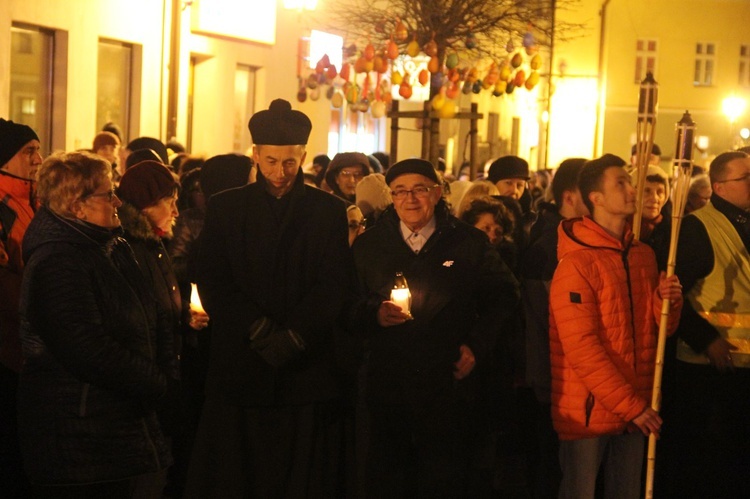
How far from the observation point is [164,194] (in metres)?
6.51

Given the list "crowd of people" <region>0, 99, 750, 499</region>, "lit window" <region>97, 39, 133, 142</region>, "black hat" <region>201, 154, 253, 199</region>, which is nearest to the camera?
"crowd of people" <region>0, 99, 750, 499</region>

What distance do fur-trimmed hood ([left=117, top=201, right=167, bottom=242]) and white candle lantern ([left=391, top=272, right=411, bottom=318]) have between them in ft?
4.12

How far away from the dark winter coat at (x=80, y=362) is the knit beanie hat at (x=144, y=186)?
1.33 m

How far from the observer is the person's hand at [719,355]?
6797 mm

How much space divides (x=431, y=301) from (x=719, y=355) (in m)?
1.72

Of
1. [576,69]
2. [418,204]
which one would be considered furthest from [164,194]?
[576,69]

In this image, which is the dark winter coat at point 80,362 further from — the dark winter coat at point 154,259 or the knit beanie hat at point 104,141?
the knit beanie hat at point 104,141

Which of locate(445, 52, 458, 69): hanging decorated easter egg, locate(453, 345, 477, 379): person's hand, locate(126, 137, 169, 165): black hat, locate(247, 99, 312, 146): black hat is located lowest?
locate(453, 345, 477, 379): person's hand

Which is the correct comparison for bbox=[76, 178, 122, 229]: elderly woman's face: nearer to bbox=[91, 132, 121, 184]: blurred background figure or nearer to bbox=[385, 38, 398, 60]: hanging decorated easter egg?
bbox=[91, 132, 121, 184]: blurred background figure

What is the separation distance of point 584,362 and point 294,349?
4.44 feet

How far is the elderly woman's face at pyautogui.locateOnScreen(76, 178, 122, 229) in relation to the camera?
201 inches

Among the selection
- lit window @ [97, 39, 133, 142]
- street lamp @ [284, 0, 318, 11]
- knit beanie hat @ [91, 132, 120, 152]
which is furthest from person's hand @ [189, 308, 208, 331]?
street lamp @ [284, 0, 318, 11]

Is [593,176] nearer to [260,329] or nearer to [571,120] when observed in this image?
[260,329]

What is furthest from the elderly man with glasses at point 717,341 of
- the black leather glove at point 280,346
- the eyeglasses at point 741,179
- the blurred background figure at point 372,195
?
the black leather glove at point 280,346
